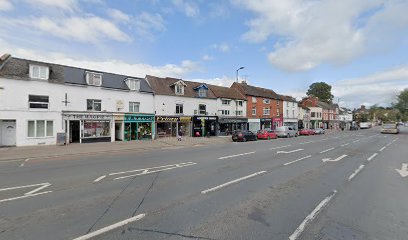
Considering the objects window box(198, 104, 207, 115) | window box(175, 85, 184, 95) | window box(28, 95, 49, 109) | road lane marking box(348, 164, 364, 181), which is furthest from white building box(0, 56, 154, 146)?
road lane marking box(348, 164, 364, 181)

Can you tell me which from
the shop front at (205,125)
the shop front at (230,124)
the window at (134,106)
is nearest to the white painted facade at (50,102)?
the window at (134,106)

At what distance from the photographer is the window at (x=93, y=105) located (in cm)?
2417

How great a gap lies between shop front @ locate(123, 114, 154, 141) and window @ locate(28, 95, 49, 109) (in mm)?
7532

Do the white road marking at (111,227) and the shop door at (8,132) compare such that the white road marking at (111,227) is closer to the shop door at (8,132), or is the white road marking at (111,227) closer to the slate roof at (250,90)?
the shop door at (8,132)

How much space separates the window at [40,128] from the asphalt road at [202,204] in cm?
1270

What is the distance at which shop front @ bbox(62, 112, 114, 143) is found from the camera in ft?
75.4

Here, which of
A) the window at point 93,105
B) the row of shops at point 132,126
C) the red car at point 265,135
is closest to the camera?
the row of shops at point 132,126

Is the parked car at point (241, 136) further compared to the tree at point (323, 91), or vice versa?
the tree at point (323, 91)

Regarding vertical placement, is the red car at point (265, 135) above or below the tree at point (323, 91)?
below

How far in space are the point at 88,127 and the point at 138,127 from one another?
5.36 meters

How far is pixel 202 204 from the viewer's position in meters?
5.91

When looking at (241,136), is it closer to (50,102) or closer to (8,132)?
(50,102)

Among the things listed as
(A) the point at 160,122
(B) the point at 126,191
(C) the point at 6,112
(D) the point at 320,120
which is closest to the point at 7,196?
(B) the point at 126,191

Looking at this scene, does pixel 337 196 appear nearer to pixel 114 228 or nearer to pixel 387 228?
pixel 387 228
